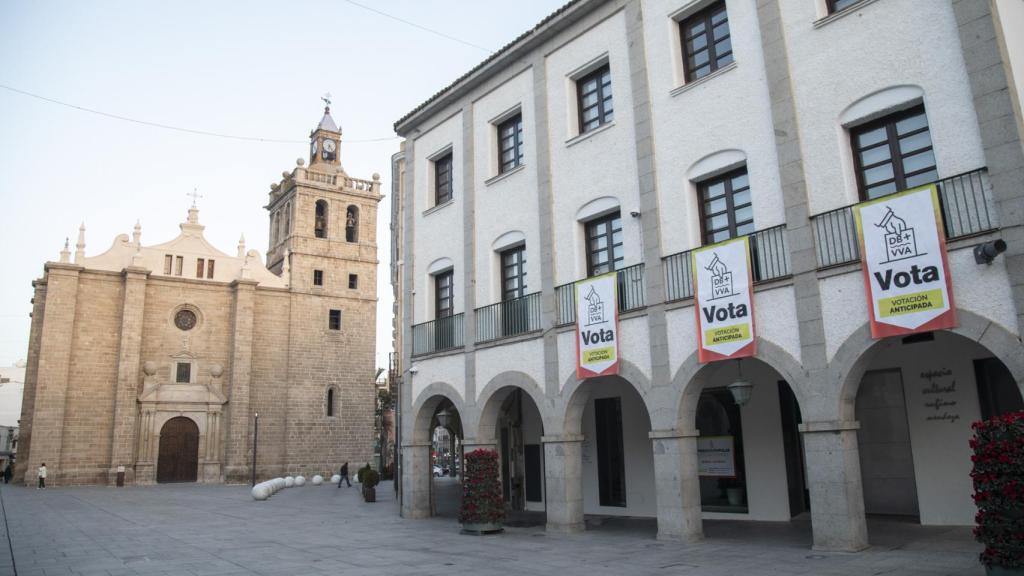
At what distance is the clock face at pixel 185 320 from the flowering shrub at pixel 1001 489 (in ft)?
137

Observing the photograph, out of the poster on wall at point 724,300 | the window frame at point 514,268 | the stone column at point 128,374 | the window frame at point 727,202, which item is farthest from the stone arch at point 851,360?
the stone column at point 128,374

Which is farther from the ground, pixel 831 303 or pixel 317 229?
pixel 317 229

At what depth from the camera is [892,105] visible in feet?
34.1

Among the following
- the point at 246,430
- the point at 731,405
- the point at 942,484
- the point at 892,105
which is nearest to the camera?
the point at 892,105

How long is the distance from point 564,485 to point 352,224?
37872 millimetres

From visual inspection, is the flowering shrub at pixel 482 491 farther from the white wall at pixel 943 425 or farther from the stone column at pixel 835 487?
the white wall at pixel 943 425

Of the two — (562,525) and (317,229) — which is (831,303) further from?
(317,229)

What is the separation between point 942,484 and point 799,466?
3007 mm

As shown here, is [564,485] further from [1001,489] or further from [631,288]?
[1001,489]

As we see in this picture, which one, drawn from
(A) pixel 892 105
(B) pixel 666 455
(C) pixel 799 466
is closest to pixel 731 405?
(C) pixel 799 466

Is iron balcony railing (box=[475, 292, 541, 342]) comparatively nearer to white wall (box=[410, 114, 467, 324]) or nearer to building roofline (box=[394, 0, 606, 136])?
white wall (box=[410, 114, 467, 324])

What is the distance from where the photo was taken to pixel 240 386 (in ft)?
136

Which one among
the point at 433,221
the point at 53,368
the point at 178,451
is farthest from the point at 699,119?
the point at 178,451

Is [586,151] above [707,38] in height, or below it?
below
